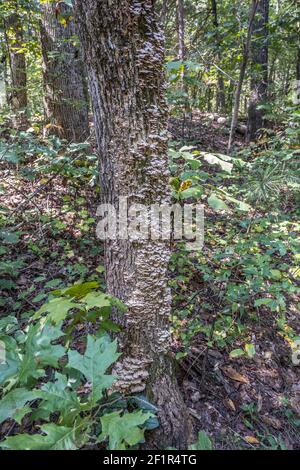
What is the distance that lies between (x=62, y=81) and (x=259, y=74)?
3.88 m

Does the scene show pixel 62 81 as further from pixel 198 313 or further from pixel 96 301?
pixel 96 301

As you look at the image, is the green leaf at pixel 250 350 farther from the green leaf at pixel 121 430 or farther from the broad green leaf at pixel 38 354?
the broad green leaf at pixel 38 354

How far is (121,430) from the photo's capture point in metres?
1.14

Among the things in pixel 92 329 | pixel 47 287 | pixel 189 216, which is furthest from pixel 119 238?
pixel 189 216

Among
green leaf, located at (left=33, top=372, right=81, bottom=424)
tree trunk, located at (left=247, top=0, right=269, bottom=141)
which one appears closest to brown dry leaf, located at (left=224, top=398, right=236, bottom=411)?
green leaf, located at (left=33, top=372, right=81, bottom=424)

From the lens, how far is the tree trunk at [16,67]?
199 inches

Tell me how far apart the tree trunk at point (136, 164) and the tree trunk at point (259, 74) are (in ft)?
17.8

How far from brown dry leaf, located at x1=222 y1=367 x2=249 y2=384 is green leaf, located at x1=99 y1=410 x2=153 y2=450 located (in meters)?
1.26

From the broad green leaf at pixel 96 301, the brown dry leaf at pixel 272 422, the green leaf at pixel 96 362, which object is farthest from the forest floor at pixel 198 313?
the broad green leaf at pixel 96 301

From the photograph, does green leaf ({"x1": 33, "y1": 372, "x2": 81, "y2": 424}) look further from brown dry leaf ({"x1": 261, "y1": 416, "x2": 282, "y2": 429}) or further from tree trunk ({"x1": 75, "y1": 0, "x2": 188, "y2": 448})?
brown dry leaf ({"x1": 261, "y1": 416, "x2": 282, "y2": 429})

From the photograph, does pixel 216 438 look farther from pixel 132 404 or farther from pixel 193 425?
pixel 132 404

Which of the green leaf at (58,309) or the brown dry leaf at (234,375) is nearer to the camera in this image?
the green leaf at (58,309)

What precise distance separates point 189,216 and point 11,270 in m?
1.94
